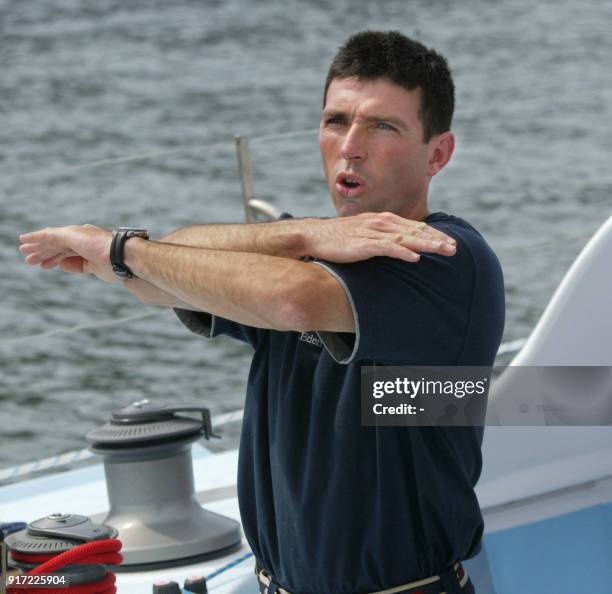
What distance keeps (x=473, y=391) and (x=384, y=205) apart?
0.78ft

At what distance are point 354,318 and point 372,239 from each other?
0.27ft

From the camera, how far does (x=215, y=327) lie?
1522mm

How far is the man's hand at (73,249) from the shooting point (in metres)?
1.50

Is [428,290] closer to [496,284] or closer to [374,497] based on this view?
[496,284]

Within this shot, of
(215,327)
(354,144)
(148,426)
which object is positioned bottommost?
(148,426)

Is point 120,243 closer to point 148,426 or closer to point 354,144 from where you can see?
point 354,144

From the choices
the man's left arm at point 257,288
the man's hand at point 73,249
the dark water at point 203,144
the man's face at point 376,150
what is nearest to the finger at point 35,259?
the man's hand at point 73,249

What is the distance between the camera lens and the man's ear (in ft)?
4.92

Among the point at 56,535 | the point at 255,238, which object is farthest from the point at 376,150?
the point at 56,535

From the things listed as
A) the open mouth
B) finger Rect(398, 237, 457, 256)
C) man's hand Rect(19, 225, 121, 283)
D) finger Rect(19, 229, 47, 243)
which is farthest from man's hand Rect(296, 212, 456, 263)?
finger Rect(19, 229, 47, 243)

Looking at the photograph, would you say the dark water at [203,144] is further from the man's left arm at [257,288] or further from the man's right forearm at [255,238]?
the man's left arm at [257,288]

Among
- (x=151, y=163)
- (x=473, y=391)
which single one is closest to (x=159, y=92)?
(x=151, y=163)

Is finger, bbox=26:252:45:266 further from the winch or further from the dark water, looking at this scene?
the dark water

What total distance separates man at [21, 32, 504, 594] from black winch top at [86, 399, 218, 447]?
17.0 inches
